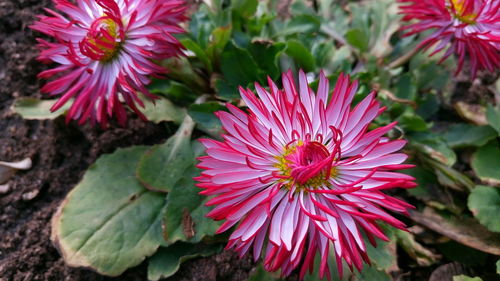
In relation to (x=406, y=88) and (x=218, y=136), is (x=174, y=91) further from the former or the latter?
(x=406, y=88)

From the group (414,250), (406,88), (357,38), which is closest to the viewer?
(414,250)

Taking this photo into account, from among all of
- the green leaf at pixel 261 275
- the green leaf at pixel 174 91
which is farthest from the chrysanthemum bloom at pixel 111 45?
the green leaf at pixel 261 275

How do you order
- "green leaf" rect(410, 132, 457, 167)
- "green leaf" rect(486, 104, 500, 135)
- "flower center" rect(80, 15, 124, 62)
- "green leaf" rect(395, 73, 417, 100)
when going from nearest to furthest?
"flower center" rect(80, 15, 124, 62), "green leaf" rect(410, 132, 457, 167), "green leaf" rect(486, 104, 500, 135), "green leaf" rect(395, 73, 417, 100)

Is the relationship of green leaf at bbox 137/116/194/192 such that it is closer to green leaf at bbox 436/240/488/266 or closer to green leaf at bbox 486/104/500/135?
green leaf at bbox 436/240/488/266

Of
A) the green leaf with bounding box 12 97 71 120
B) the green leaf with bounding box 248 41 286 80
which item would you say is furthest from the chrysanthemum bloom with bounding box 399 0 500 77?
the green leaf with bounding box 12 97 71 120

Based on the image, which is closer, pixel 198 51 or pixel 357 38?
pixel 198 51

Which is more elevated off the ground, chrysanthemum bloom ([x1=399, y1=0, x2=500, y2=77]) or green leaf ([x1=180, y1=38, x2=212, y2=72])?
chrysanthemum bloom ([x1=399, y1=0, x2=500, y2=77])

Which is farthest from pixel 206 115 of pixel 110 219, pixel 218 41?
pixel 110 219
